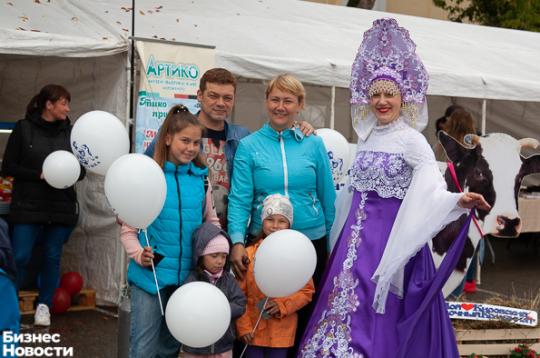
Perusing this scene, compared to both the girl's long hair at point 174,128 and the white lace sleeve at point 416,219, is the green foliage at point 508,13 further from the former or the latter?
the girl's long hair at point 174,128

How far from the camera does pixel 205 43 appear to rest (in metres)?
6.40

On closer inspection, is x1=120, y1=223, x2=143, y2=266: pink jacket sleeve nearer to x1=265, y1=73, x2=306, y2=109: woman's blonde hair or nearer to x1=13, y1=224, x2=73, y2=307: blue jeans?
x1=265, y1=73, x2=306, y2=109: woman's blonde hair

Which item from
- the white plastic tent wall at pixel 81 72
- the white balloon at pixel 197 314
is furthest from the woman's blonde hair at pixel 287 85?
the white plastic tent wall at pixel 81 72

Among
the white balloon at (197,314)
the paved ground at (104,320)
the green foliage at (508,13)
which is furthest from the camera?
the green foliage at (508,13)

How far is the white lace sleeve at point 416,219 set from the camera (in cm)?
331

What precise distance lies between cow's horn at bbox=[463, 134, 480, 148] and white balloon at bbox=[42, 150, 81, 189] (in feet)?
11.1

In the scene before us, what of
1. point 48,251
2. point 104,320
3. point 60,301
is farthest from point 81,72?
point 104,320

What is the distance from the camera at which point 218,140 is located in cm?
370

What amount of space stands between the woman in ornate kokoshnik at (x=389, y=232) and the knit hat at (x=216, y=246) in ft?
2.41

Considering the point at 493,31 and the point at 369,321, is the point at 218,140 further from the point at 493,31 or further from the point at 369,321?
the point at 493,31

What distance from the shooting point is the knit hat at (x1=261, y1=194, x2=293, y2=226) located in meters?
3.40

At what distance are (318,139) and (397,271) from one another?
0.82m

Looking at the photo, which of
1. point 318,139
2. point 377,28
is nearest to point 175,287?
point 318,139

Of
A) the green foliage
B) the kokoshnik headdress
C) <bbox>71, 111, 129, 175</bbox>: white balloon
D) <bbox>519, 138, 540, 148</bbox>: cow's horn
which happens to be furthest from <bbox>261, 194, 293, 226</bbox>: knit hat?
the green foliage
